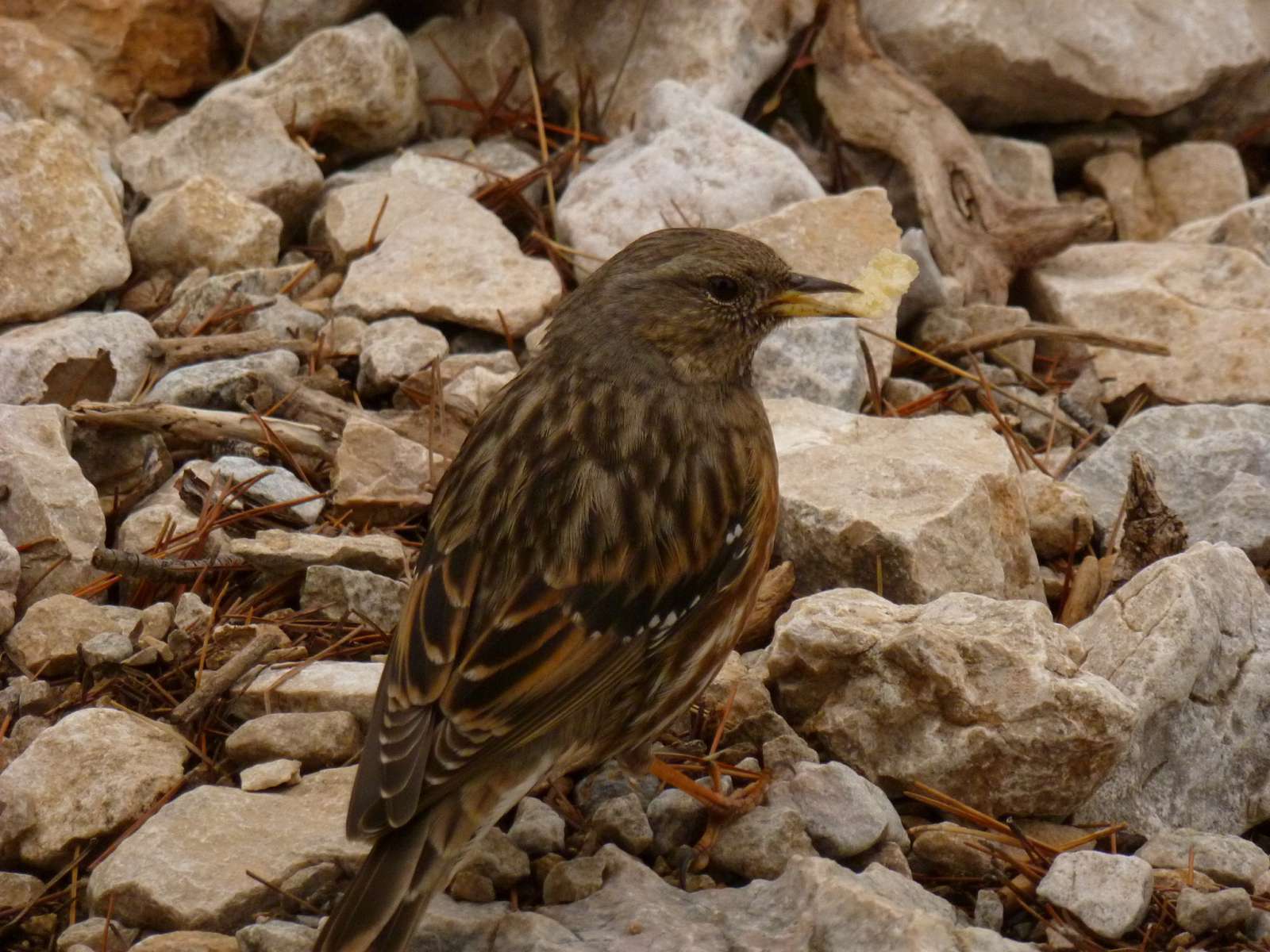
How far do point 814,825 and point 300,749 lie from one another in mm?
1304

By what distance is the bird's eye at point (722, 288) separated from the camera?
196 inches

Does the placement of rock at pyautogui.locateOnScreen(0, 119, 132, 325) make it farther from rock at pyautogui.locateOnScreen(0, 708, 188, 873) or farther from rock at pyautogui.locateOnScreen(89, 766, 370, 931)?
rock at pyautogui.locateOnScreen(89, 766, 370, 931)

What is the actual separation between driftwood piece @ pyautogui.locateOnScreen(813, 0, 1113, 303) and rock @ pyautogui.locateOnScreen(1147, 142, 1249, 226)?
45cm

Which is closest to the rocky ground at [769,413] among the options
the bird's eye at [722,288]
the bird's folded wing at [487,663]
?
the bird's folded wing at [487,663]

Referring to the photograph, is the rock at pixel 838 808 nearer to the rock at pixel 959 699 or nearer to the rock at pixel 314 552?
the rock at pixel 959 699

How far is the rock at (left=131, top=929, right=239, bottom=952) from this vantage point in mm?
3758

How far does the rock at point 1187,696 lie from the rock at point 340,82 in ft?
12.9

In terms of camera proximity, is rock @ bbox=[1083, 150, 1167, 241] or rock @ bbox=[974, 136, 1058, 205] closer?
rock @ bbox=[974, 136, 1058, 205]

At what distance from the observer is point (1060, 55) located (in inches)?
306

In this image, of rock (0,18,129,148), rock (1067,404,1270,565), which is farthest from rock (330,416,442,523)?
rock (0,18,129,148)

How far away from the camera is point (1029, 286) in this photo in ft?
24.1

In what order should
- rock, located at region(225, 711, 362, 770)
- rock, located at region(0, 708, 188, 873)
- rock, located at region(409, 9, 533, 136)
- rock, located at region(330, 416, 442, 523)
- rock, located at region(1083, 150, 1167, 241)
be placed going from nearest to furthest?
rock, located at region(0, 708, 188, 873) < rock, located at region(225, 711, 362, 770) < rock, located at region(330, 416, 442, 523) < rock, located at region(409, 9, 533, 136) < rock, located at region(1083, 150, 1167, 241)

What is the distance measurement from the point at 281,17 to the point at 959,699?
184 inches

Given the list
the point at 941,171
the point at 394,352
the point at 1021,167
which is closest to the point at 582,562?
the point at 394,352
